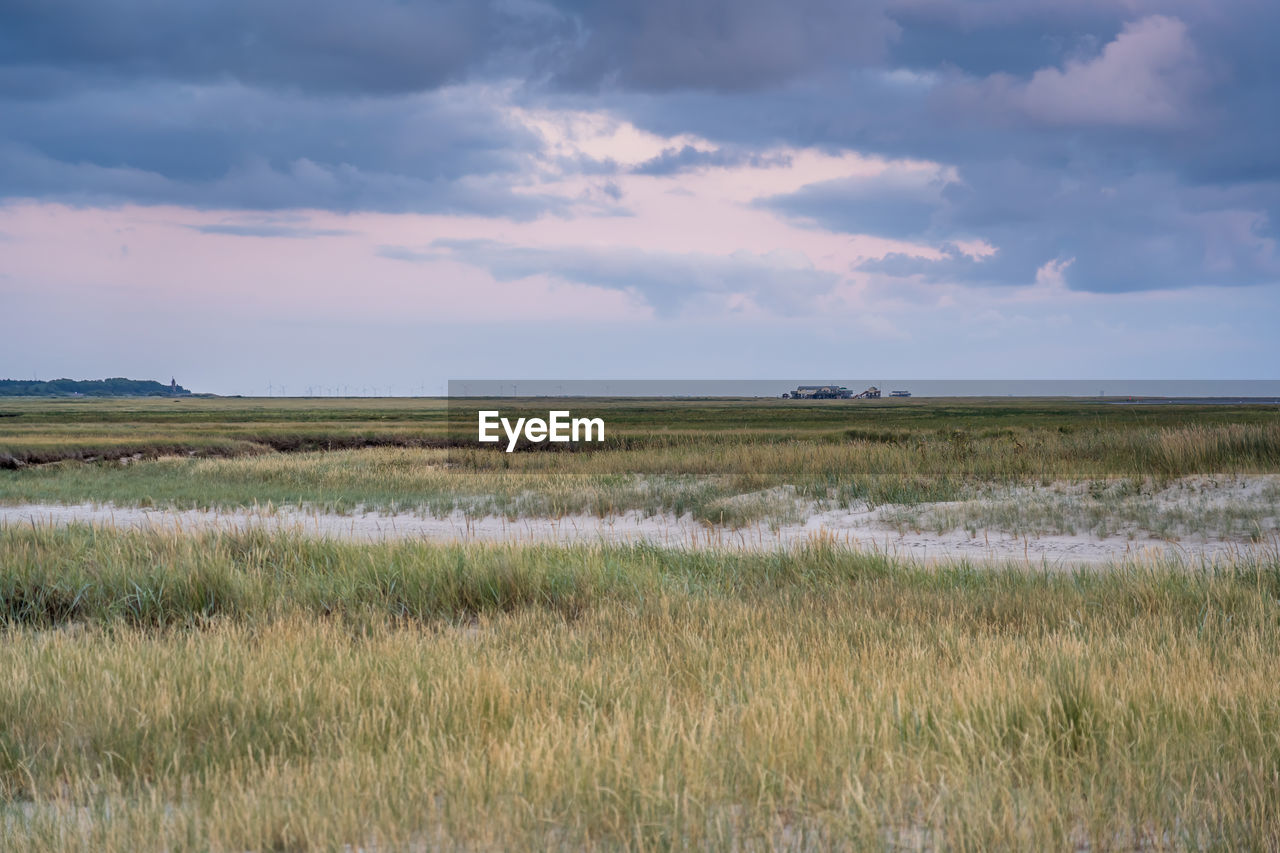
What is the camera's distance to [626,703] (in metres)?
5.38

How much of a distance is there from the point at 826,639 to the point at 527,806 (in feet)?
12.9

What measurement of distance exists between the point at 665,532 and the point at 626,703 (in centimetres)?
1367

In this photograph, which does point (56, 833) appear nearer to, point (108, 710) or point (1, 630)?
point (108, 710)

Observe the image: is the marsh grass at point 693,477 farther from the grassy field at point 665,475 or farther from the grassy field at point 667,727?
the grassy field at point 667,727

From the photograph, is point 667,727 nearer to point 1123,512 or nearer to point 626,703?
point 626,703

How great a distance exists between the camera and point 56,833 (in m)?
3.82

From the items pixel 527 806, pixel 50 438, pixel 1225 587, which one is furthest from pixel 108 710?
pixel 50 438

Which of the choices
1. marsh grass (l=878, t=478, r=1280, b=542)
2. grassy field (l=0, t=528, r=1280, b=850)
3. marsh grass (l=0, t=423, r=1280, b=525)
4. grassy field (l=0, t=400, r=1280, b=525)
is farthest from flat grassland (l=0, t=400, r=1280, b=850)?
grassy field (l=0, t=400, r=1280, b=525)

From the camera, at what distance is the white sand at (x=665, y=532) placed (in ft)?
46.5

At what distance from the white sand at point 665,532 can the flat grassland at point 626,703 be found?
2.77m

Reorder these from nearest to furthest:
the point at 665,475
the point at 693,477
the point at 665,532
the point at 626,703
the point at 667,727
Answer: the point at 667,727
the point at 626,703
the point at 665,532
the point at 693,477
the point at 665,475

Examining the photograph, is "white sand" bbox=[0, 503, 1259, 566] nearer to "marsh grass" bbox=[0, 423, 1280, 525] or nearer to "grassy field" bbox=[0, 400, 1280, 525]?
"marsh grass" bbox=[0, 423, 1280, 525]

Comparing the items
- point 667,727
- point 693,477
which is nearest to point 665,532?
point 693,477

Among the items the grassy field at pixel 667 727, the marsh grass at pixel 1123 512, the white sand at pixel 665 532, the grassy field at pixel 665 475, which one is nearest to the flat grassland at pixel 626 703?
the grassy field at pixel 667 727
